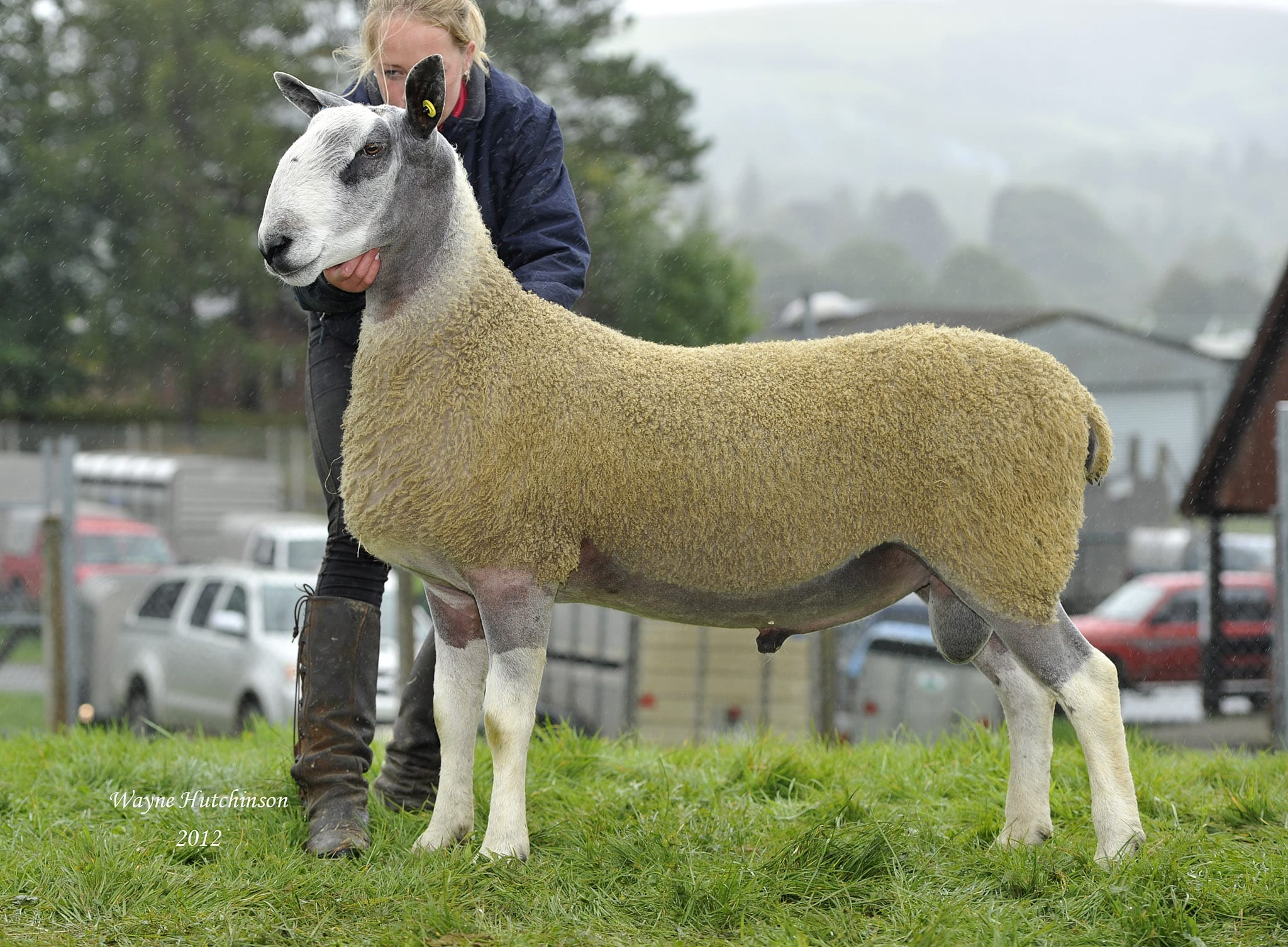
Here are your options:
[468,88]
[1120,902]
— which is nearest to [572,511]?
[468,88]

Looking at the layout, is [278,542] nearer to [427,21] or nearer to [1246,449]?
[1246,449]

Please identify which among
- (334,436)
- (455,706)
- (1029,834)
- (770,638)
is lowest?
(1029,834)

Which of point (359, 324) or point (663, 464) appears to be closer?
point (663, 464)

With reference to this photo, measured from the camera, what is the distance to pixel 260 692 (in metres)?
9.30

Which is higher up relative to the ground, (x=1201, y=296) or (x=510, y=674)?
(x=510, y=674)

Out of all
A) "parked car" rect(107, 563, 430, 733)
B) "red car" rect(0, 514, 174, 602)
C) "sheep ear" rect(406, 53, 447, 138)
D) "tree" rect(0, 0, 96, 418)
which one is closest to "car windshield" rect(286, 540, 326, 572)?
"red car" rect(0, 514, 174, 602)

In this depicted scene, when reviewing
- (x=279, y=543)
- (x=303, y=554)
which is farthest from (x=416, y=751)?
(x=303, y=554)

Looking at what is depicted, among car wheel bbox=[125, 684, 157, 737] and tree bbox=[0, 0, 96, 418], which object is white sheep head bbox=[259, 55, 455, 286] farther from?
tree bbox=[0, 0, 96, 418]

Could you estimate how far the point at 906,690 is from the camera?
30.8 feet

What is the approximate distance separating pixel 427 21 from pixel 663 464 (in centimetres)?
138

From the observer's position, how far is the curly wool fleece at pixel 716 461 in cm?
308

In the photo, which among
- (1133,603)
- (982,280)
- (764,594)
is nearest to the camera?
(764,594)

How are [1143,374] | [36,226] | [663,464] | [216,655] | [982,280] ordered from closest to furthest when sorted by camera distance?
[663,464] < [216,655] < [36,226] < [1143,374] < [982,280]

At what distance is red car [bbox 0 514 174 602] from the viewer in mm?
16516
